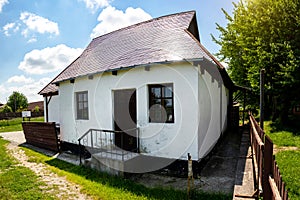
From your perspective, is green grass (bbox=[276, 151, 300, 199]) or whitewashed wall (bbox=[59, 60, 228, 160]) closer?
green grass (bbox=[276, 151, 300, 199])

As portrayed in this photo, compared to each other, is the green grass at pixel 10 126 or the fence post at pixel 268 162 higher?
the fence post at pixel 268 162

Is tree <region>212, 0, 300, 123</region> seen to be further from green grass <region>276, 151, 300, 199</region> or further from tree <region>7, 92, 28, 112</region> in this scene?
tree <region>7, 92, 28, 112</region>

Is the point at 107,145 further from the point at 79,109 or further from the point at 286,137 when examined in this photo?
the point at 286,137

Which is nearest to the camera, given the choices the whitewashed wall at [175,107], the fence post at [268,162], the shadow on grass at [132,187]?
the fence post at [268,162]

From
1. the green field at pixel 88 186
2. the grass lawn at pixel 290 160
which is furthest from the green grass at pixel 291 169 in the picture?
the green field at pixel 88 186

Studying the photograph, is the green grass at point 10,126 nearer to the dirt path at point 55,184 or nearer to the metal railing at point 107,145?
the dirt path at point 55,184

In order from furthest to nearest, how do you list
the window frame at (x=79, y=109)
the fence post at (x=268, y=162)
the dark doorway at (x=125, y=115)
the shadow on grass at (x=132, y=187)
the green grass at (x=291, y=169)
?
the window frame at (x=79, y=109) < the dark doorway at (x=125, y=115) < the shadow on grass at (x=132, y=187) < the green grass at (x=291, y=169) < the fence post at (x=268, y=162)

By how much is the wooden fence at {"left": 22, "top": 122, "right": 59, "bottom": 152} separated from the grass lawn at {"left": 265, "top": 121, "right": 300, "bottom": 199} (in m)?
8.86

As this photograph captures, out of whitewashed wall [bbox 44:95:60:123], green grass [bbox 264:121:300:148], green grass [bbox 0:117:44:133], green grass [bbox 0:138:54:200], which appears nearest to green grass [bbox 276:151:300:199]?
green grass [bbox 264:121:300:148]

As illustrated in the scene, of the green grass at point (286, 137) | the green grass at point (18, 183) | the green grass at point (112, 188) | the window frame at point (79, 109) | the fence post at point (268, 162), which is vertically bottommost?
the green grass at point (18, 183)

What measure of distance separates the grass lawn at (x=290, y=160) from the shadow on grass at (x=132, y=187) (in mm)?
1368

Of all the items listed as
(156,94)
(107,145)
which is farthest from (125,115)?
(156,94)

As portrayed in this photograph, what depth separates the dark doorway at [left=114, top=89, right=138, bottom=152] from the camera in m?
7.58

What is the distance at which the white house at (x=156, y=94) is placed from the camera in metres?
5.96
